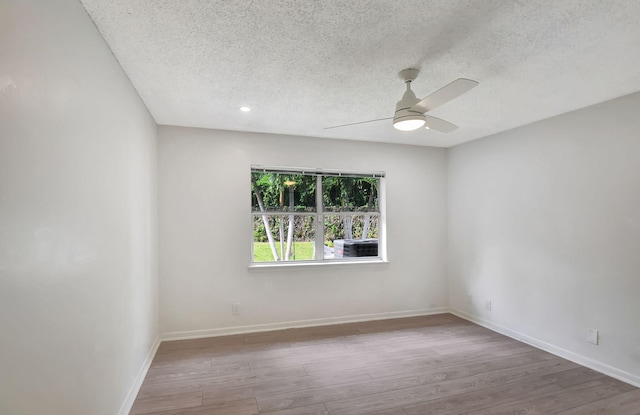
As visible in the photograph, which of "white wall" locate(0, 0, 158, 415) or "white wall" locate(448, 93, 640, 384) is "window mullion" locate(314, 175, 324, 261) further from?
Answer: "white wall" locate(0, 0, 158, 415)

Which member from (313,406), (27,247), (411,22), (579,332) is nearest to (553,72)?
(411,22)

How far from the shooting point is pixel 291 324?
4004 millimetres

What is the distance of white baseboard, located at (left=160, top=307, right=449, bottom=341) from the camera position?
364cm

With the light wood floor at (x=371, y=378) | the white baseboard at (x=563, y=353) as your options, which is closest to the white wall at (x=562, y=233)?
the white baseboard at (x=563, y=353)

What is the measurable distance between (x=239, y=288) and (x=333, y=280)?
1.21 m

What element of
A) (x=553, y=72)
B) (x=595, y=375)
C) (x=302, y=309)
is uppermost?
(x=553, y=72)

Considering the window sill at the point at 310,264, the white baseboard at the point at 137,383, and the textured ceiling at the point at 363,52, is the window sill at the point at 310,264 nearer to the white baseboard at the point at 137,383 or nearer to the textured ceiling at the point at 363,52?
the white baseboard at the point at 137,383

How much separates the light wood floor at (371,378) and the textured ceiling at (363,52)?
96.2 inches

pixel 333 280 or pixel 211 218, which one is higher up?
pixel 211 218

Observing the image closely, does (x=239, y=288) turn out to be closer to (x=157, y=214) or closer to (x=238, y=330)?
(x=238, y=330)

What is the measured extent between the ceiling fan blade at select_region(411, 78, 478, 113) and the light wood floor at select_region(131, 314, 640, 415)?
85.4 inches

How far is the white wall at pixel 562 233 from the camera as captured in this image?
2758mm

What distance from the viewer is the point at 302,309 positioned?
4.06m

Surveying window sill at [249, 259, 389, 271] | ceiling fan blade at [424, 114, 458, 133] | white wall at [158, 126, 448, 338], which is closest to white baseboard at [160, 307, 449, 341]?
white wall at [158, 126, 448, 338]
